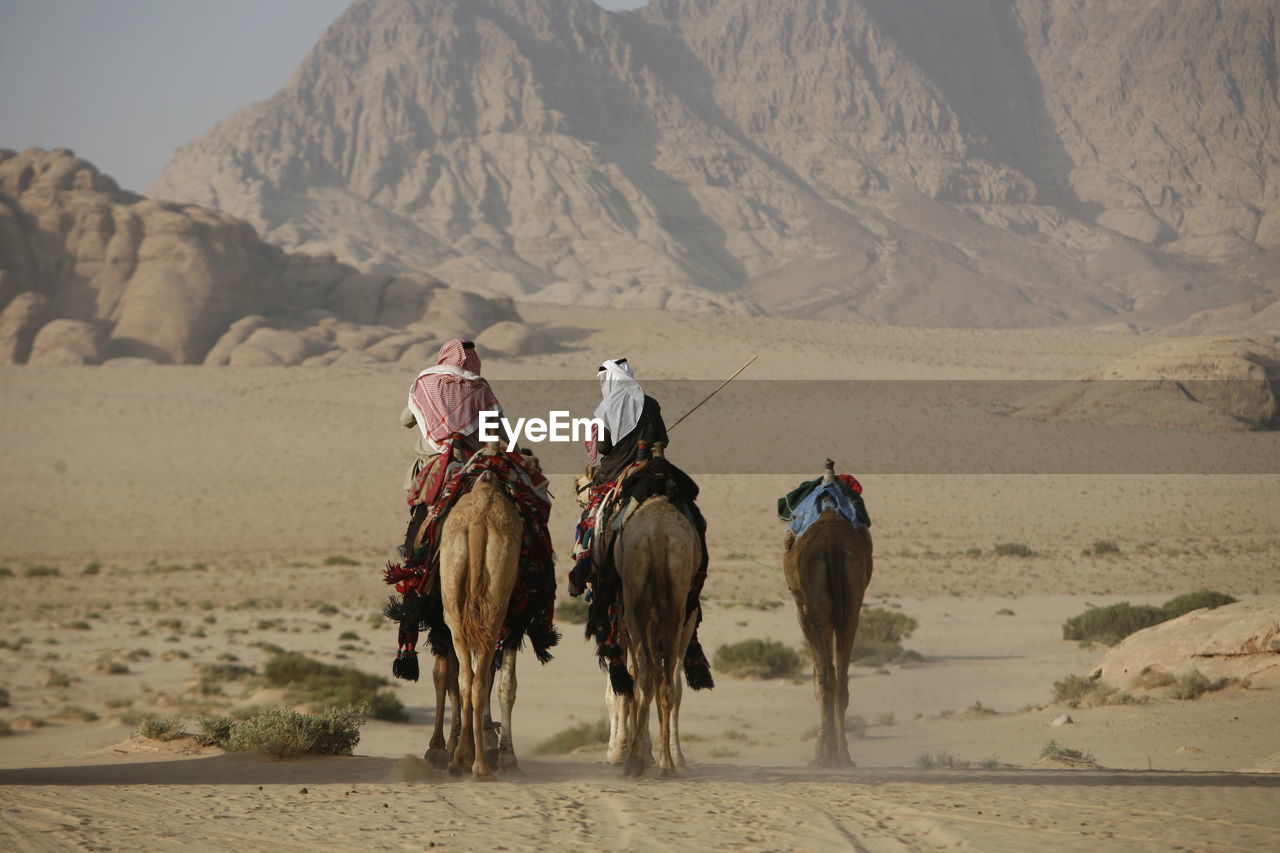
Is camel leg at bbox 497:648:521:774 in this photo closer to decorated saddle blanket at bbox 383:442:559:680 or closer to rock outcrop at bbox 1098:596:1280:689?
decorated saddle blanket at bbox 383:442:559:680

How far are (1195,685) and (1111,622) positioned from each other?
682 cm

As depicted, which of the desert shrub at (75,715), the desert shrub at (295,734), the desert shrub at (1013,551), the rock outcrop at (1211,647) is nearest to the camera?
the desert shrub at (295,734)

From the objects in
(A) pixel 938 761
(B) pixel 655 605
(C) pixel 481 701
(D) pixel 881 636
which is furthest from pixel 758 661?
(C) pixel 481 701

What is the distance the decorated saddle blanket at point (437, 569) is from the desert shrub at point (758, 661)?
10.2 meters

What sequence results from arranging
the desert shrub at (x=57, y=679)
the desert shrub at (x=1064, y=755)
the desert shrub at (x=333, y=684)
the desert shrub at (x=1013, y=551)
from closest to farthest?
the desert shrub at (x=1064, y=755), the desert shrub at (x=333, y=684), the desert shrub at (x=57, y=679), the desert shrub at (x=1013, y=551)

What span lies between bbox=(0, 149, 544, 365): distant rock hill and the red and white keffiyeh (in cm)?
5381

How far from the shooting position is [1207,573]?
32219 millimetres

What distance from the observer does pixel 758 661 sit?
19609mm

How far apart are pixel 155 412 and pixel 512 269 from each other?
95.2m

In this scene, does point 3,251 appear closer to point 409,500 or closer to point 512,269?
point 409,500

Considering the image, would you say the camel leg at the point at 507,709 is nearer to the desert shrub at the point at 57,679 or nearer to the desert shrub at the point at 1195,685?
the desert shrub at the point at 1195,685

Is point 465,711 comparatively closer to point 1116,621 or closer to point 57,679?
point 57,679

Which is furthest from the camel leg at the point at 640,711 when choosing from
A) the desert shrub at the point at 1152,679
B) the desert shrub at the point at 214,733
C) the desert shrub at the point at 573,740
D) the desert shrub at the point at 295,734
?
the desert shrub at the point at 1152,679

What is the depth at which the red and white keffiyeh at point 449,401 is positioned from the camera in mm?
9875
